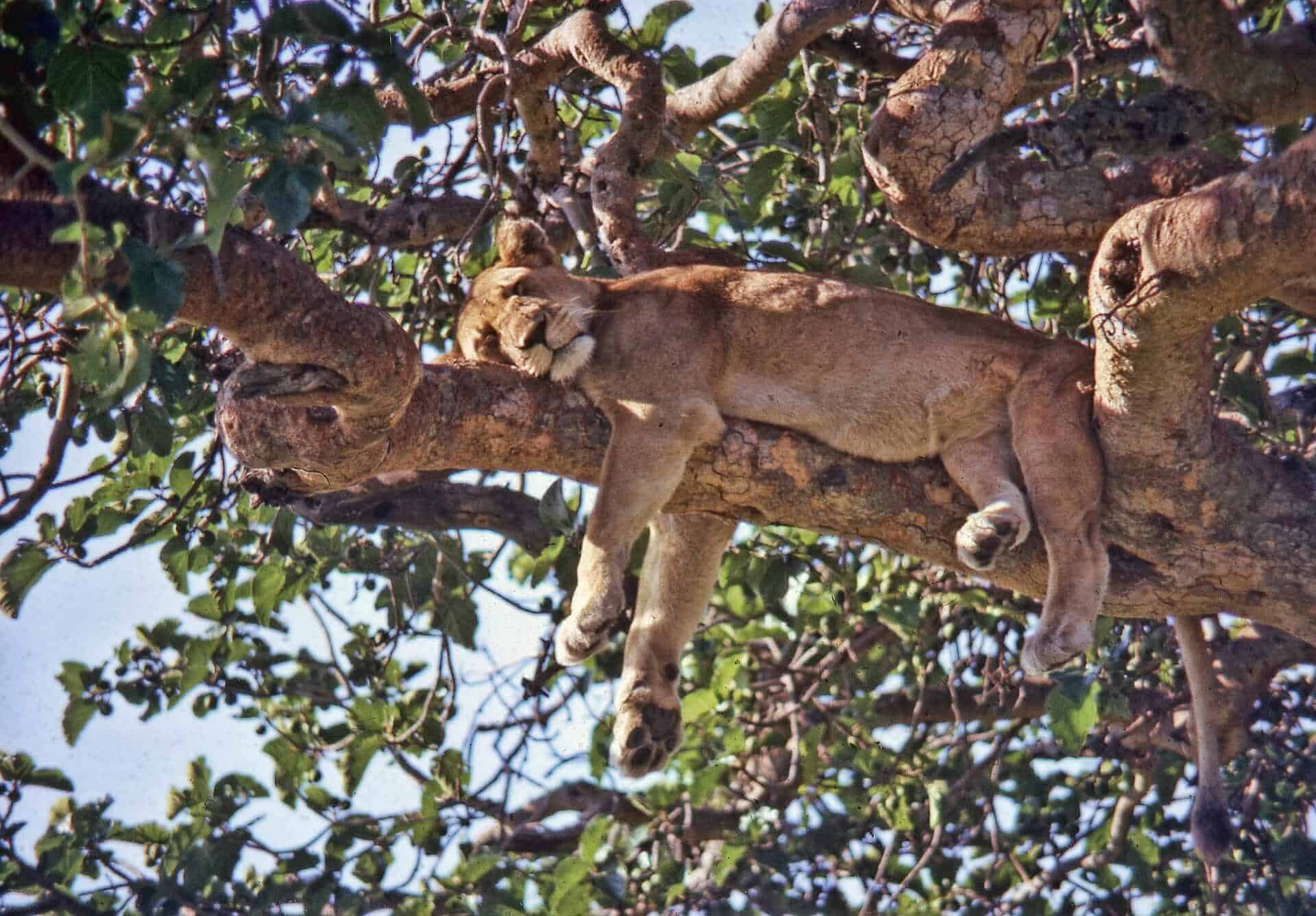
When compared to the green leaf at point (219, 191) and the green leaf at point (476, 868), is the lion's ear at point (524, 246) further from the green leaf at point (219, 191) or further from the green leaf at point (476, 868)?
the green leaf at point (219, 191)

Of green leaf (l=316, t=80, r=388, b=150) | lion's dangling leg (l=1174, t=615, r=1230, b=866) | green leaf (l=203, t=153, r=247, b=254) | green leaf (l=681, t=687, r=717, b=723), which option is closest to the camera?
green leaf (l=203, t=153, r=247, b=254)

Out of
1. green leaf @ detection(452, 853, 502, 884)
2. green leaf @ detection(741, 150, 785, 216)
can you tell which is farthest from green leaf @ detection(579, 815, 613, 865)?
green leaf @ detection(741, 150, 785, 216)

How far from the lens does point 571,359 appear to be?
4.21m

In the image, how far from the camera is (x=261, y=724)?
18.5 feet

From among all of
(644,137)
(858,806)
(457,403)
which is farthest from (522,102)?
(858,806)

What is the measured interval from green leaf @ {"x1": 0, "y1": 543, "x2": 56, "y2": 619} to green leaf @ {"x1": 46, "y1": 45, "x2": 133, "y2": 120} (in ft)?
8.17

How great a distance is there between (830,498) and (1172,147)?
1349 mm

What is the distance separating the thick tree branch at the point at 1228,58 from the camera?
3322 millimetres

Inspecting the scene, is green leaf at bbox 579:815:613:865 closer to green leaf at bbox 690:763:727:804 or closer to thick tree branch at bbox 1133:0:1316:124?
green leaf at bbox 690:763:727:804

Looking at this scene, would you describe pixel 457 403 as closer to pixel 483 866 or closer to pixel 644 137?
pixel 644 137

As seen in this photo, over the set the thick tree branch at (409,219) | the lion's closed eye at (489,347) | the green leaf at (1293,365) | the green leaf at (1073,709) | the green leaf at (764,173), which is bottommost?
the green leaf at (1073,709)

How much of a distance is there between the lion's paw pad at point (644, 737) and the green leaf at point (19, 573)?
2.09 meters

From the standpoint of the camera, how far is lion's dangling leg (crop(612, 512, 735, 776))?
14.8 feet

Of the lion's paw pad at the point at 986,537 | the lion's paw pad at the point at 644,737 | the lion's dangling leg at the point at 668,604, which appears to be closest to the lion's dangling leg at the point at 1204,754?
the lion's paw pad at the point at 986,537
